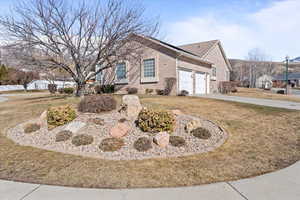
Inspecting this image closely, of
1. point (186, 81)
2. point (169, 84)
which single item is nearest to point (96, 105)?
point (169, 84)

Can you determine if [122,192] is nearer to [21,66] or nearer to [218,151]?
[218,151]

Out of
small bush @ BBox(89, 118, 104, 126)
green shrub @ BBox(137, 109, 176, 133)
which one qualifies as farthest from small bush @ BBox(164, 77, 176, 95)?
green shrub @ BBox(137, 109, 176, 133)

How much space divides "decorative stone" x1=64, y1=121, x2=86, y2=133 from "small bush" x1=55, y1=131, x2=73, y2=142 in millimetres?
223

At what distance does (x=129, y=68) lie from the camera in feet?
58.9

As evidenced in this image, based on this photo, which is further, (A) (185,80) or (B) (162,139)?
(A) (185,80)

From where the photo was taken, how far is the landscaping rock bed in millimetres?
4914

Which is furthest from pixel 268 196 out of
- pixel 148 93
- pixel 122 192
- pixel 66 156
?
pixel 148 93

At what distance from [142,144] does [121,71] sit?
14551mm

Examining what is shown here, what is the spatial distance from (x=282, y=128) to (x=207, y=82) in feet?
Answer: 49.3

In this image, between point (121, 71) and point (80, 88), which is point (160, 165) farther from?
point (121, 71)

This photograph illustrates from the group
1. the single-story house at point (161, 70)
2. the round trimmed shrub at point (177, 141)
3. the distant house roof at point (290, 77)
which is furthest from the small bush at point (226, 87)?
the distant house roof at point (290, 77)

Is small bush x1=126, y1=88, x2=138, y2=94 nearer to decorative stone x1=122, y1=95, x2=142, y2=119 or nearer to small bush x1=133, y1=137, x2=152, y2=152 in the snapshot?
decorative stone x1=122, y1=95, x2=142, y2=119

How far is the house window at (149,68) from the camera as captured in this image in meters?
17.0

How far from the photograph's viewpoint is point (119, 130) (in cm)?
584
